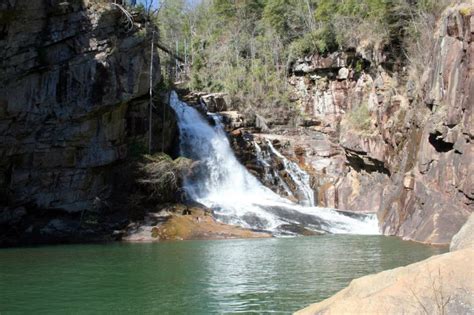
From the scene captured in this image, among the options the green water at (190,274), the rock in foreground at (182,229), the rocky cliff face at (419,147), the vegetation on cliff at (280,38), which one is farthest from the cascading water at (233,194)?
the vegetation on cliff at (280,38)

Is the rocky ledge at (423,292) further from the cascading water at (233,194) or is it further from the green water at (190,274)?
the cascading water at (233,194)

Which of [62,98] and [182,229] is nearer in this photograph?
Result: [182,229]

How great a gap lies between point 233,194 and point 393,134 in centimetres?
1152

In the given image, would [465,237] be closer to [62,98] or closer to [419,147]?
[419,147]

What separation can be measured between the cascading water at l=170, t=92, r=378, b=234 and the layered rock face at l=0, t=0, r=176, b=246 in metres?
7.05

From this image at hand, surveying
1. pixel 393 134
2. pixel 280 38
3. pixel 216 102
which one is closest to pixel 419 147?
pixel 393 134

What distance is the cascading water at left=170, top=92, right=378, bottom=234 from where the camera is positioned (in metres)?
31.4

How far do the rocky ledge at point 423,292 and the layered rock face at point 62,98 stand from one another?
27.3 meters

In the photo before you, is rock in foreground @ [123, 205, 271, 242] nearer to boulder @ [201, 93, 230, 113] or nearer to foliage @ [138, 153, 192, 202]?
foliage @ [138, 153, 192, 202]

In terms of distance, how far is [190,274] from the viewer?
16969 mm

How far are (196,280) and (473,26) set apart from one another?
718 inches

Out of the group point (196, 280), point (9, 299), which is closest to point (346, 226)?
point (196, 280)

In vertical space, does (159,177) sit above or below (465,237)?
above

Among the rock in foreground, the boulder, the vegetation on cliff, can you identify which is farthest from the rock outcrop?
the boulder
